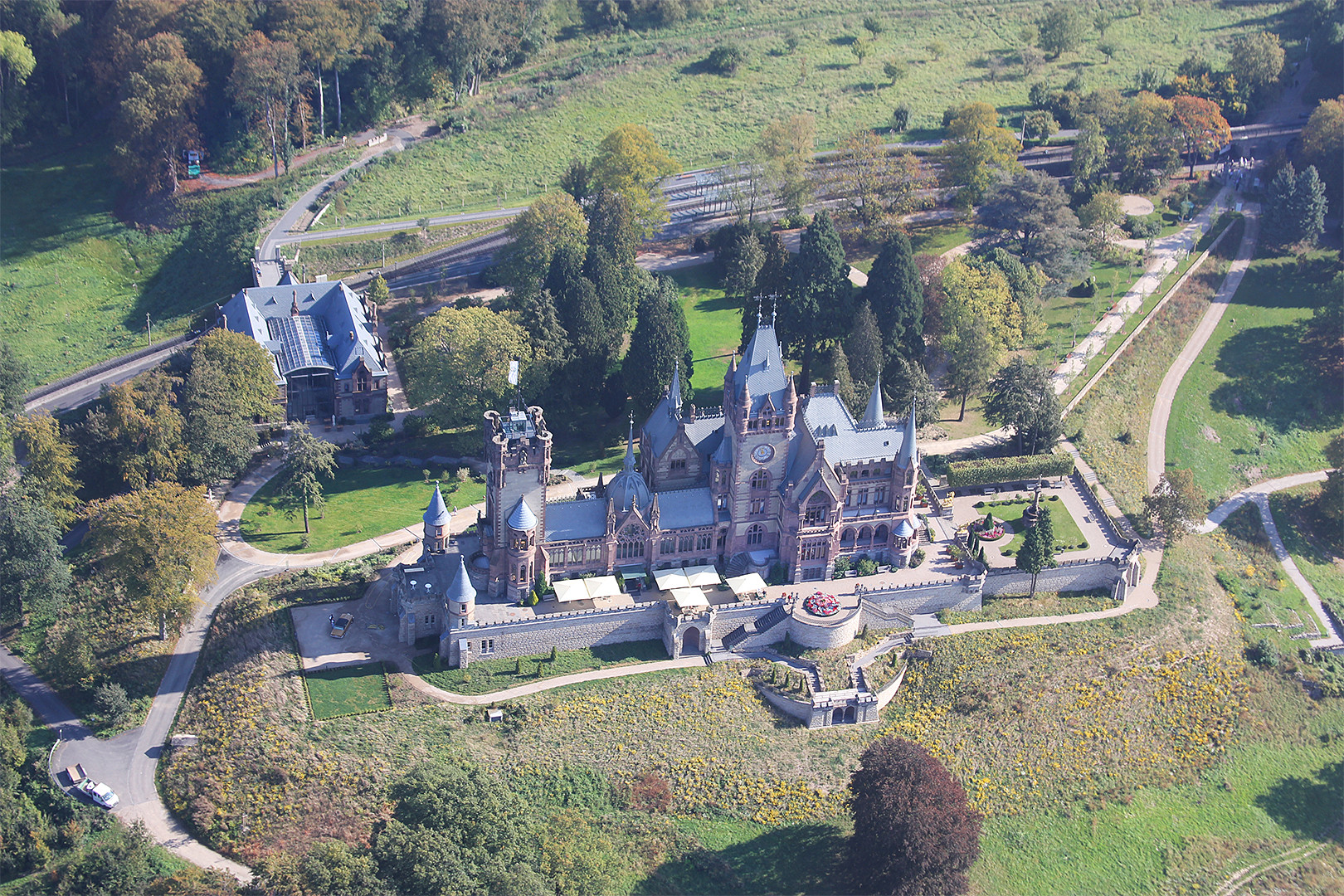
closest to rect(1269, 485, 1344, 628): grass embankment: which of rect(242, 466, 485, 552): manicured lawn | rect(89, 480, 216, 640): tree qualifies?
rect(242, 466, 485, 552): manicured lawn

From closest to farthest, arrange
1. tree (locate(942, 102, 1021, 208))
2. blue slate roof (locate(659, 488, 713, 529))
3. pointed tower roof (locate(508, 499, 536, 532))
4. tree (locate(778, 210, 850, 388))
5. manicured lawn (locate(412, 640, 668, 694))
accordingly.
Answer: manicured lawn (locate(412, 640, 668, 694)), pointed tower roof (locate(508, 499, 536, 532)), blue slate roof (locate(659, 488, 713, 529)), tree (locate(778, 210, 850, 388)), tree (locate(942, 102, 1021, 208))

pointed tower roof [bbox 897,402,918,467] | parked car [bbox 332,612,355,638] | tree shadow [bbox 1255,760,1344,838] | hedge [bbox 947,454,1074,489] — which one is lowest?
tree shadow [bbox 1255,760,1344,838]

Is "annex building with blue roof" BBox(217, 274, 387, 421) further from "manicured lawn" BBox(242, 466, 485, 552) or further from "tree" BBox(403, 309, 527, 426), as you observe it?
"manicured lawn" BBox(242, 466, 485, 552)

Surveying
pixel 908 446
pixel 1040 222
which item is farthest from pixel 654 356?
pixel 1040 222

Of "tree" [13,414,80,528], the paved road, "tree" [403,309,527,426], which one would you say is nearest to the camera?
"tree" [13,414,80,528]

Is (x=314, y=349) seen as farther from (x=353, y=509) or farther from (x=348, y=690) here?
(x=348, y=690)

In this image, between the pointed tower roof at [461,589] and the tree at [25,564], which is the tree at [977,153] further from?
the tree at [25,564]
